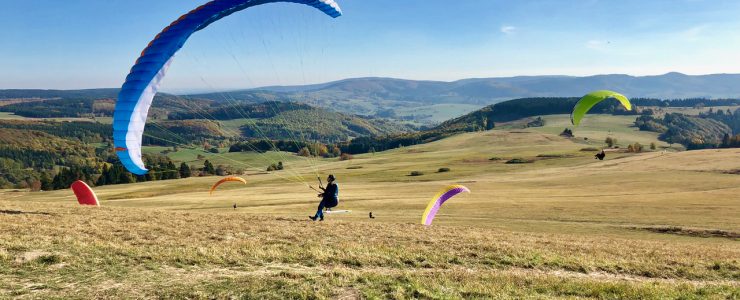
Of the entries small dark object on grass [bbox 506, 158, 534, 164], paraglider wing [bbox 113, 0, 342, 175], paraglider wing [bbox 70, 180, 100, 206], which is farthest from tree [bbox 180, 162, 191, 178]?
paraglider wing [bbox 113, 0, 342, 175]

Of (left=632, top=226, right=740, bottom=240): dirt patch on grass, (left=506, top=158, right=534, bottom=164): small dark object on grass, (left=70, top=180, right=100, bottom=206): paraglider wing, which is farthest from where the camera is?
(left=506, top=158, right=534, bottom=164): small dark object on grass

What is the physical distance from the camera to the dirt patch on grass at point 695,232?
1084 inches

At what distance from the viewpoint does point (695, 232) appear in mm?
28453

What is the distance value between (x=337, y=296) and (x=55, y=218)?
15.6 meters

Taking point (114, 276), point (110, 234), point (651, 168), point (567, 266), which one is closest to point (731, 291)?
point (567, 266)

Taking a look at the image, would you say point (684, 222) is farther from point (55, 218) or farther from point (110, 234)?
point (55, 218)

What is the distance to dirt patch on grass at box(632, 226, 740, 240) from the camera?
27.5m

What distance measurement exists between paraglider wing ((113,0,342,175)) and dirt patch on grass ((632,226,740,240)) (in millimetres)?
28588

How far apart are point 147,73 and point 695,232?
31.8m

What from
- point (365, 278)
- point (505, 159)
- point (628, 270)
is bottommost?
point (505, 159)

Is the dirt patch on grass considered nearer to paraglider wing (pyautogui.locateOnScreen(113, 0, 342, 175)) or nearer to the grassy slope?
the grassy slope

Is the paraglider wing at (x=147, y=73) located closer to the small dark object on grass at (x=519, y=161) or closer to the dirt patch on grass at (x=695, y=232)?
the dirt patch on grass at (x=695, y=232)

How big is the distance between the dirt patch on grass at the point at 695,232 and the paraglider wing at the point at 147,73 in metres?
28.6

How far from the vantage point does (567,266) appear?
46.7 ft
